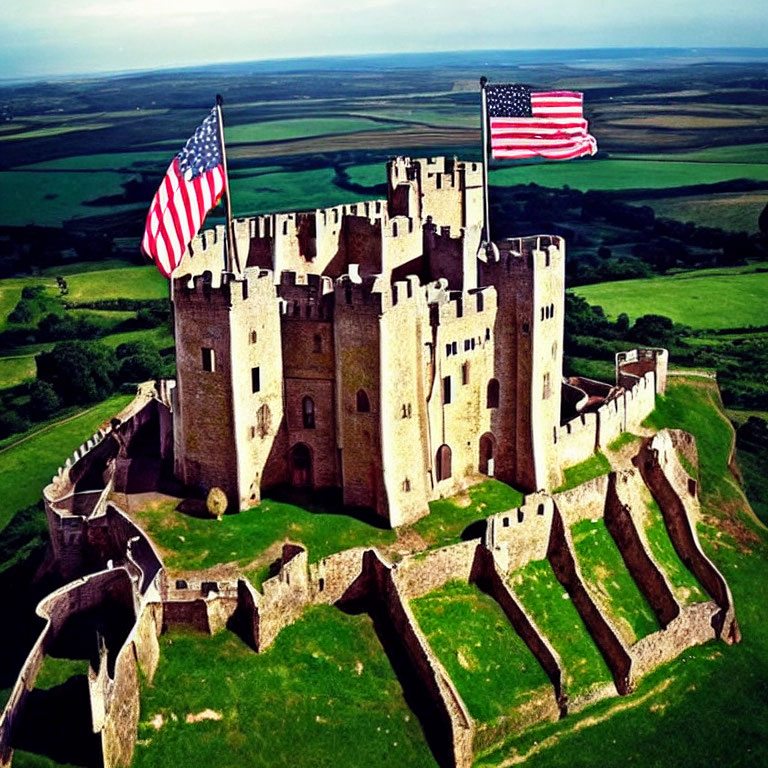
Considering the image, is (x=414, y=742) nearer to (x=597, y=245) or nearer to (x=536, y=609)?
(x=536, y=609)

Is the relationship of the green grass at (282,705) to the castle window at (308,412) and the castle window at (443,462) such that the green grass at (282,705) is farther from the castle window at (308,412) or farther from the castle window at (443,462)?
the castle window at (443,462)

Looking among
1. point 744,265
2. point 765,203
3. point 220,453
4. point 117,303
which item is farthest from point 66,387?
point 765,203

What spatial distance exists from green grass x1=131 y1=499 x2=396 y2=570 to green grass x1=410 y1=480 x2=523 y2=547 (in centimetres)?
215

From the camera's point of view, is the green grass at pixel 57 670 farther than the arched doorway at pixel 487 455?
No

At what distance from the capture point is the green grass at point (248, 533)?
5138cm

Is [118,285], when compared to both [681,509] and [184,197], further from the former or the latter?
[681,509]

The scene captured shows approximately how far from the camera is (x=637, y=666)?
51.3 meters

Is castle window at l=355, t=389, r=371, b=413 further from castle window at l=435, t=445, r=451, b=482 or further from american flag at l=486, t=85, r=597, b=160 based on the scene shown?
american flag at l=486, t=85, r=597, b=160

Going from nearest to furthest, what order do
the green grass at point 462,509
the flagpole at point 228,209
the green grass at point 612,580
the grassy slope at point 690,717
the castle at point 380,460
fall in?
1. the grassy slope at point 690,717
2. the castle at point 380,460
3. the flagpole at point 228,209
4. the green grass at point 612,580
5. the green grass at point 462,509

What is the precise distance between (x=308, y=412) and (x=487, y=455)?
10.8 m

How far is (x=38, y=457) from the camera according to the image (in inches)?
3295

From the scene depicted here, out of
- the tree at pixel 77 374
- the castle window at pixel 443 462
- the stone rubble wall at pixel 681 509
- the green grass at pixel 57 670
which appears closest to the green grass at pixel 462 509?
the castle window at pixel 443 462

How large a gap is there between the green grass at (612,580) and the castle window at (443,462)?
742 centimetres

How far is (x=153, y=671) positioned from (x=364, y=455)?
50.3 feet
